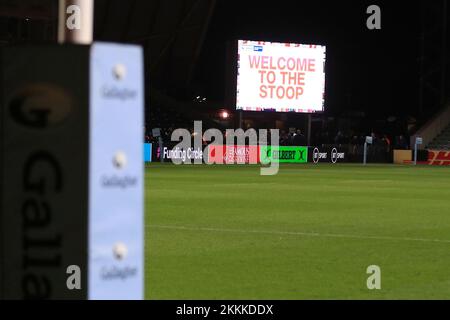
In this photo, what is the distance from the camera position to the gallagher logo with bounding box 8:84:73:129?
4.35 m

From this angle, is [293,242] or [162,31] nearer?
[293,242]

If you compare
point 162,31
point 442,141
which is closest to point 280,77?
point 442,141

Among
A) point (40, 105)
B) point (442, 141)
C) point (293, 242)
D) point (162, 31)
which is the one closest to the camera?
point (40, 105)

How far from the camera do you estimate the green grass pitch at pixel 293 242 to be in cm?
938

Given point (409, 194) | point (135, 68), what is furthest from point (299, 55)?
point (135, 68)

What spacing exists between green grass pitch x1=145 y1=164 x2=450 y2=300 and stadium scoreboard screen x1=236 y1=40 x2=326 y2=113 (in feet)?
78.2

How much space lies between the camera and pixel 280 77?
165 feet

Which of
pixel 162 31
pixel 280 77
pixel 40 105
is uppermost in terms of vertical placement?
pixel 162 31

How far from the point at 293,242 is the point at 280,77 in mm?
37384

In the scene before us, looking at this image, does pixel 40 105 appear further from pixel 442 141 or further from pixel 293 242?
pixel 442 141

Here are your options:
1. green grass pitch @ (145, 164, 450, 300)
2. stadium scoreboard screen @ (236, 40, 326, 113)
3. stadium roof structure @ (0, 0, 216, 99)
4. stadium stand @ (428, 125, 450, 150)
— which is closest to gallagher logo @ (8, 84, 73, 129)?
green grass pitch @ (145, 164, 450, 300)

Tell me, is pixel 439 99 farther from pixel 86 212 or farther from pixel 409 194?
pixel 86 212

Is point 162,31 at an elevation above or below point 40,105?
above

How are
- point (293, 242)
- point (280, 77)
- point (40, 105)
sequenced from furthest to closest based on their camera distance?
1. point (280, 77)
2. point (293, 242)
3. point (40, 105)
